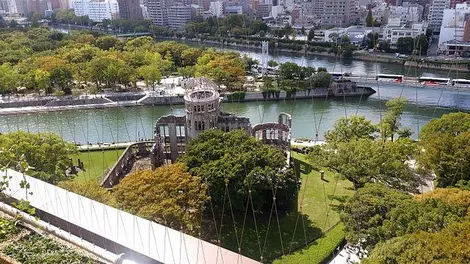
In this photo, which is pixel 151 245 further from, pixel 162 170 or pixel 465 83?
pixel 465 83

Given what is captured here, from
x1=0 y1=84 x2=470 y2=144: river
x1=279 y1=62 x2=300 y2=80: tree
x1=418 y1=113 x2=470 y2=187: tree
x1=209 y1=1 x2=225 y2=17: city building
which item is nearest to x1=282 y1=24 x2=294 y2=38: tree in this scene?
x1=209 y1=1 x2=225 y2=17: city building

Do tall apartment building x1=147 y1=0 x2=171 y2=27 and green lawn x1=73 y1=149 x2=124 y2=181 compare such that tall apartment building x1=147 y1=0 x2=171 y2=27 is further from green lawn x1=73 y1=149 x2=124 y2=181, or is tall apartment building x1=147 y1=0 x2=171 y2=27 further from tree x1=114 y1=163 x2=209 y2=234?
tree x1=114 y1=163 x2=209 y2=234

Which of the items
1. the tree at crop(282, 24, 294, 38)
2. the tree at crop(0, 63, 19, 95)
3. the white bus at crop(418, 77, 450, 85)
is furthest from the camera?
the tree at crop(282, 24, 294, 38)

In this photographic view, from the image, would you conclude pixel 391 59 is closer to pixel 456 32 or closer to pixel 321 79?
pixel 456 32

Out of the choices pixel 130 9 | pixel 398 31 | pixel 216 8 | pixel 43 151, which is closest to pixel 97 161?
pixel 43 151

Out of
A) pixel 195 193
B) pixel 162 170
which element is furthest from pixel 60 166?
pixel 195 193
